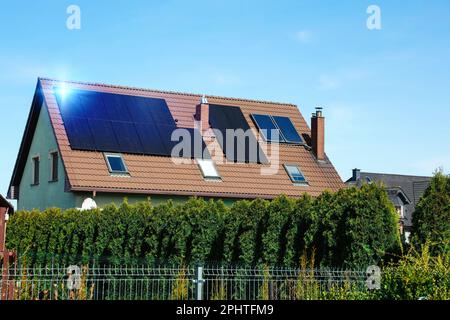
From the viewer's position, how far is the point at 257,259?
1609 cm

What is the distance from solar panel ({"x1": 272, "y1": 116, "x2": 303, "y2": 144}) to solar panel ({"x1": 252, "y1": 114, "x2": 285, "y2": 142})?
294mm

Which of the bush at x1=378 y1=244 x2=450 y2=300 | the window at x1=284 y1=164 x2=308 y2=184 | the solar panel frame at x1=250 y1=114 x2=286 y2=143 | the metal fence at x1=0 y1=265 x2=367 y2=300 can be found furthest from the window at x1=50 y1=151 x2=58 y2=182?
the bush at x1=378 y1=244 x2=450 y2=300

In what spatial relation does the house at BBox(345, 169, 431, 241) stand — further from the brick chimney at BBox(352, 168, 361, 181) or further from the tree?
the tree

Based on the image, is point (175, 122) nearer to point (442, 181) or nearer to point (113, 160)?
point (113, 160)

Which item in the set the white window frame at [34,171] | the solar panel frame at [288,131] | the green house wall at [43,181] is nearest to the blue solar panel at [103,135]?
the green house wall at [43,181]

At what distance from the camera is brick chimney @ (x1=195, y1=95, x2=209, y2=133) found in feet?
94.3

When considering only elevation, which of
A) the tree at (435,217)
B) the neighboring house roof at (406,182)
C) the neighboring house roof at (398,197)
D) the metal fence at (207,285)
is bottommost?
the metal fence at (207,285)

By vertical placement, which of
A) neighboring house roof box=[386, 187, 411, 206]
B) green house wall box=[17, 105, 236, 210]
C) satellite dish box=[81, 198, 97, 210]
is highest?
neighboring house roof box=[386, 187, 411, 206]

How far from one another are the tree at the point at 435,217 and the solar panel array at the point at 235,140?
14.1 metres

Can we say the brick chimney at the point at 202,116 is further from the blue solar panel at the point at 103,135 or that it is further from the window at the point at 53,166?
the window at the point at 53,166

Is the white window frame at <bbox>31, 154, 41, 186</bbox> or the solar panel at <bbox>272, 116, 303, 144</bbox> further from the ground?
the solar panel at <bbox>272, 116, 303, 144</bbox>

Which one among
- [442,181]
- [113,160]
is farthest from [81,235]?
[442,181]

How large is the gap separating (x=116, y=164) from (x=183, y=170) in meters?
2.50

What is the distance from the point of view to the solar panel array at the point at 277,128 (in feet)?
98.5
